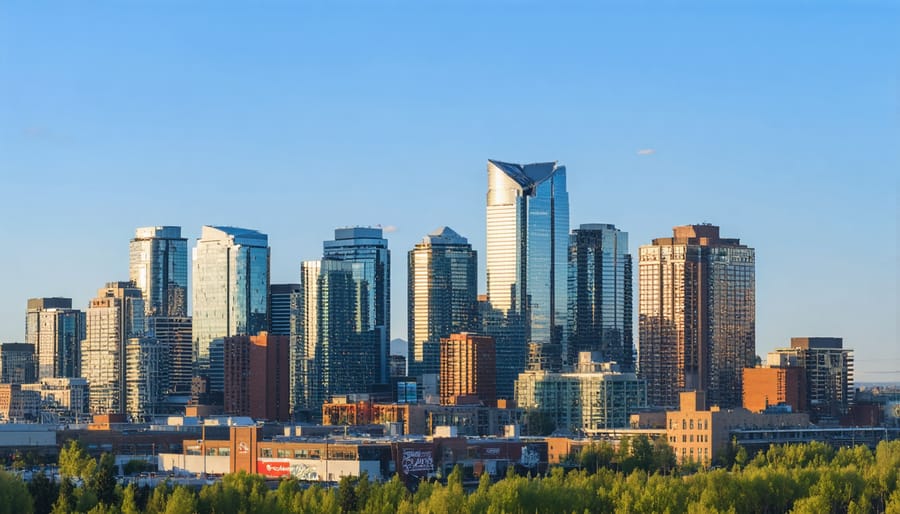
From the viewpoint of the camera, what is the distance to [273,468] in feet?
575

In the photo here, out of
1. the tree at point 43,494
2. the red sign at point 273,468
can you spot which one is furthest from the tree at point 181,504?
the red sign at point 273,468

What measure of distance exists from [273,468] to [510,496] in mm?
53810

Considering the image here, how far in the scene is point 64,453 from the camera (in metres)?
179

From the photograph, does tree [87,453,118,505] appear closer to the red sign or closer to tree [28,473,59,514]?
tree [28,473,59,514]

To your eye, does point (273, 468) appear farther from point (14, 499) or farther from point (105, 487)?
point (14, 499)

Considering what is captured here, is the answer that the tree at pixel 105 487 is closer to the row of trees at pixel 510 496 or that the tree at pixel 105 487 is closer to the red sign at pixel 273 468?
the row of trees at pixel 510 496

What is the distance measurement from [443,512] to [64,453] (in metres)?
68.2

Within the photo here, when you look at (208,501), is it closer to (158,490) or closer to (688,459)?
(158,490)

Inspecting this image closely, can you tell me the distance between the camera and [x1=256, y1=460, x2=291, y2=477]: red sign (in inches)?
6811

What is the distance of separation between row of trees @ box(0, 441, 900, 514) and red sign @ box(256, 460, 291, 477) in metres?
25.1

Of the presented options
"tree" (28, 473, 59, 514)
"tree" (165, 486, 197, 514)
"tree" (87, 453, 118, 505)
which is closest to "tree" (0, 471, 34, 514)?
"tree" (28, 473, 59, 514)

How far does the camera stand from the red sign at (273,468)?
17300cm

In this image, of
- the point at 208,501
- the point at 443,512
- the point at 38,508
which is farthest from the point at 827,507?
the point at 38,508

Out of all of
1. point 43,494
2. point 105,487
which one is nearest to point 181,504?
point 105,487
